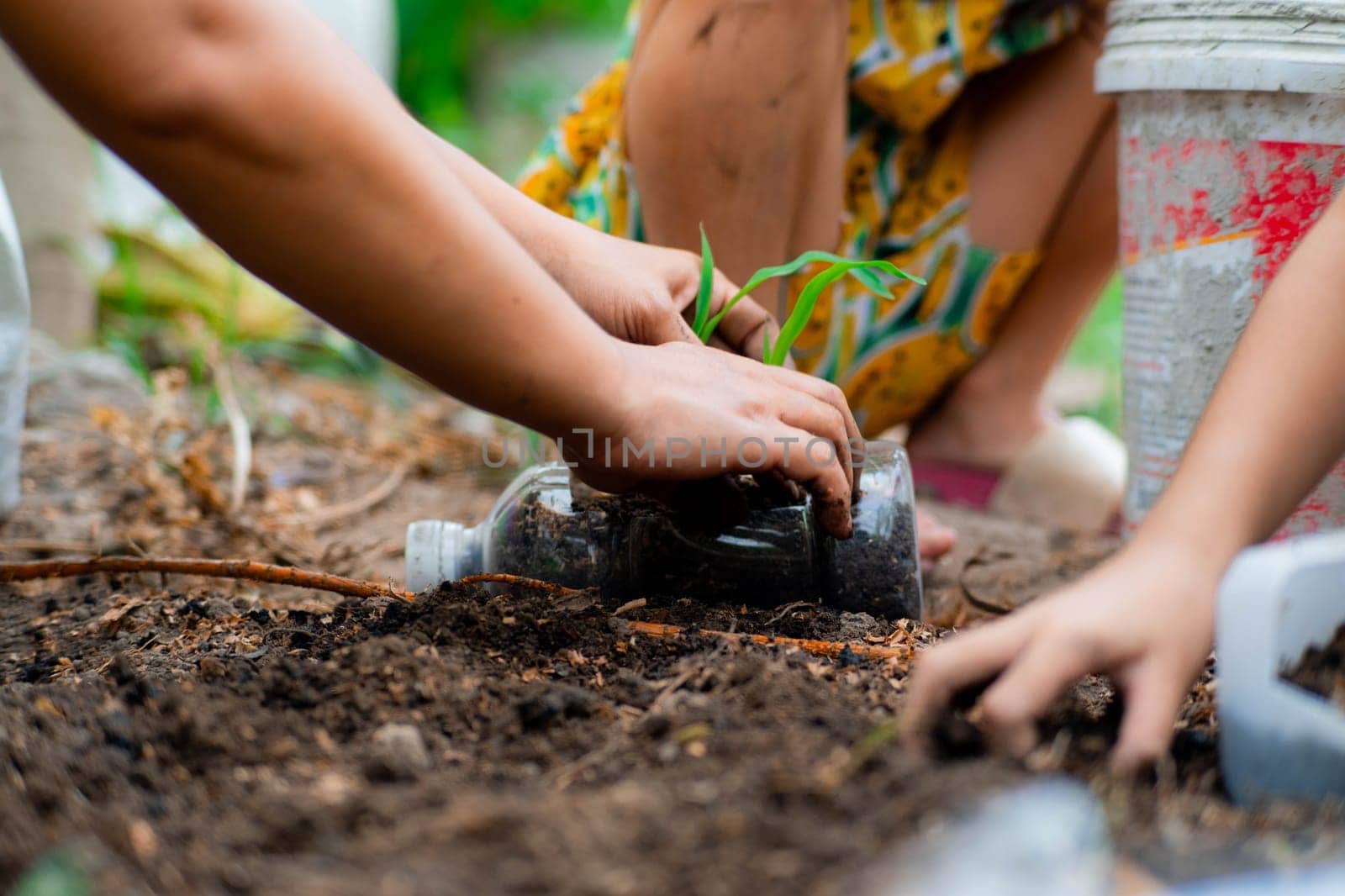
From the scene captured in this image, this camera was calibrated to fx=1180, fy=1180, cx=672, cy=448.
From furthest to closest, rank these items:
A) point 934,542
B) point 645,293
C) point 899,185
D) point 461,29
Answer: point 461,29
point 899,185
point 934,542
point 645,293

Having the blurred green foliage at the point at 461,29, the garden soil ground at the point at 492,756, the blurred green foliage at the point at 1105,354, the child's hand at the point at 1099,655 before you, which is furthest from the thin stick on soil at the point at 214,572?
the blurred green foliage at the point at 461,29

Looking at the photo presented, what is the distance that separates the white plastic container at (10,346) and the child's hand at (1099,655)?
5.19 ft

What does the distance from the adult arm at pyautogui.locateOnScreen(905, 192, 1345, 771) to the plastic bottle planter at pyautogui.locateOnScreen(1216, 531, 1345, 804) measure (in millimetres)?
38

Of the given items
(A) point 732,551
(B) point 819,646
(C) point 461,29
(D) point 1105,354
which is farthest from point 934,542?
(C) point 461,29

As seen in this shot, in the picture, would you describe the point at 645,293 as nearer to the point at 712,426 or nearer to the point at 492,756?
the point at 712,426

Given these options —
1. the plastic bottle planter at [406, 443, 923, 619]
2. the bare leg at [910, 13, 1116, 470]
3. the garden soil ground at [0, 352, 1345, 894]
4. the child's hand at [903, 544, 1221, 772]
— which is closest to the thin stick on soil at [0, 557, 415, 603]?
the garden soil ground at [0, 352, 1345, 894]

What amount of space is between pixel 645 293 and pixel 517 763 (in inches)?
22.8

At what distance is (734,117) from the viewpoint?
1697mm

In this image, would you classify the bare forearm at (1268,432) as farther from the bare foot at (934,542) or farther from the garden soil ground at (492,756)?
the bare foot at (934,542)

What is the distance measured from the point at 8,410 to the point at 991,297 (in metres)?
1.72

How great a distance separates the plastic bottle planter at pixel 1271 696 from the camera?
0.82 meters

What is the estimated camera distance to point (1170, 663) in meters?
0.86

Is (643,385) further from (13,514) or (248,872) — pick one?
(13,514)

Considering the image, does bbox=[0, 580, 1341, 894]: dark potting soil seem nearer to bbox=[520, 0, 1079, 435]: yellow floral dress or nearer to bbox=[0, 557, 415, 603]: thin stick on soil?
bbox=[0, 557, 415, 603]: thin stick on soil
